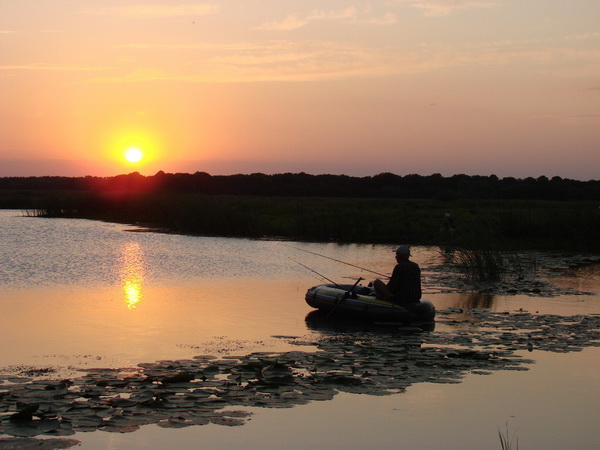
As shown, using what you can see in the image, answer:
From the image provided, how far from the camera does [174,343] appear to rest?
11.6m

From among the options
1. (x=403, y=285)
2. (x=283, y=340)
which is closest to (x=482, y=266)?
(x=403, y=285)

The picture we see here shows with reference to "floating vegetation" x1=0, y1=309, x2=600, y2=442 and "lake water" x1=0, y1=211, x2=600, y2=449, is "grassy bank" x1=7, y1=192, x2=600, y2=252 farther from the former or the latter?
"floating vegetation" x1=0, y1=309, x2=600, y2=442

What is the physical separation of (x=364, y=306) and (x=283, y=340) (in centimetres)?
209

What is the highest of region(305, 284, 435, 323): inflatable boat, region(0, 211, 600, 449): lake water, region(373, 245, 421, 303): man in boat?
region(373, 245, 421, 303): man in boat

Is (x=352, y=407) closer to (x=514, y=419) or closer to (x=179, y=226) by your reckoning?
(x=514, y=419)

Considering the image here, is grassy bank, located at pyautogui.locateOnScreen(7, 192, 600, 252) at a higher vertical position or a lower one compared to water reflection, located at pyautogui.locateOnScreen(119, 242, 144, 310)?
higher

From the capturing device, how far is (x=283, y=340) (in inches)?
466

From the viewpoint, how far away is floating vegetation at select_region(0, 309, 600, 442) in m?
7.25

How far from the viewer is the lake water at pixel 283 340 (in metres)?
7.41

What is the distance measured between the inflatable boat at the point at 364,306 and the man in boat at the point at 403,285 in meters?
0.11

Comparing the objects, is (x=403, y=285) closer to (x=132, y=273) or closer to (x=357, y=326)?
(x=357, y=326)

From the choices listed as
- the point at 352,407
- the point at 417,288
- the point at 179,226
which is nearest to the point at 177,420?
the point at 352,407

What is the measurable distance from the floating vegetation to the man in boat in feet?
2.67

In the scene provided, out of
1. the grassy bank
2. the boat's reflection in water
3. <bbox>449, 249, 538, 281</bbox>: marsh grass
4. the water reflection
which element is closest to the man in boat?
the boat's reflection in water
